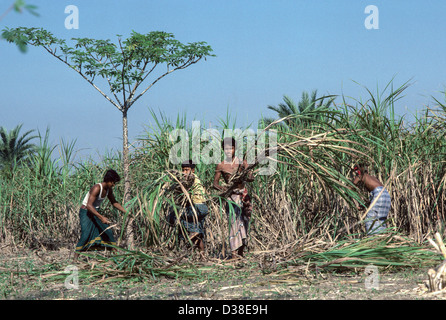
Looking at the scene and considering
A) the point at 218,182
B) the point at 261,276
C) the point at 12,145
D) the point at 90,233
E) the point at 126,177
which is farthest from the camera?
the point at 12,145

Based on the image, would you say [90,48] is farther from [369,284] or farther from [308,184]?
[369,284]

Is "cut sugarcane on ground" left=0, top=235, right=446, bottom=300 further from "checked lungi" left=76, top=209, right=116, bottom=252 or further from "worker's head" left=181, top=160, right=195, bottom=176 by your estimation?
"worker's head" left=181, top=160, right=195, bottom=176

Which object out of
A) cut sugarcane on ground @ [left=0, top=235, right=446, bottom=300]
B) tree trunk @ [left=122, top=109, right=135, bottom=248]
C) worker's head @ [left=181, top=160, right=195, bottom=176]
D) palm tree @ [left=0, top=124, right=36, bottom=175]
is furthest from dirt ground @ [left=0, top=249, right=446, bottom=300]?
palm tree @ [left=0, top=124, right=36, bottom=175]

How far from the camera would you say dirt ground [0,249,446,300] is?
15.1ft

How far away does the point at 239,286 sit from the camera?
5.04m

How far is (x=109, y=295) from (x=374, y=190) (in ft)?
11.5

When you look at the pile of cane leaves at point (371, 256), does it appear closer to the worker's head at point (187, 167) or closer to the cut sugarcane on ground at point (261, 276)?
the cut sugarcane on ground at point (261, 276)

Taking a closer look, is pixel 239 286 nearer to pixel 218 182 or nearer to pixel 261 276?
pixel 261 276

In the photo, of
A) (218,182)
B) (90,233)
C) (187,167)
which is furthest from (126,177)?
(218,182)

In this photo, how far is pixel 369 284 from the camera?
4945 millimetres

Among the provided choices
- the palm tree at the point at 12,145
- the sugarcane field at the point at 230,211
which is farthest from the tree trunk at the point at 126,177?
the palm tree at the point at 12,145

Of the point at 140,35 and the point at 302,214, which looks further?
the point at 140,35

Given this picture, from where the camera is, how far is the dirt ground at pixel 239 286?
4605mm
